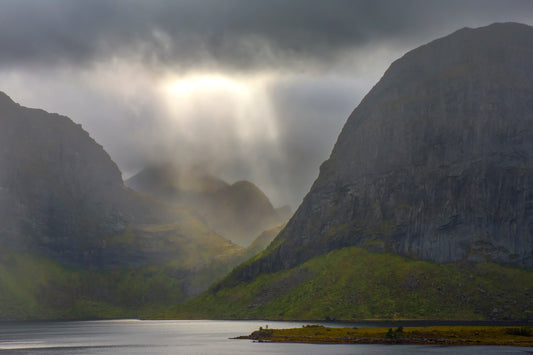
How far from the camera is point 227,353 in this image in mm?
179000

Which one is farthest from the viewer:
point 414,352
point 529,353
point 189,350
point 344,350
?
point 189,350

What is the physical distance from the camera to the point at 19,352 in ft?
617

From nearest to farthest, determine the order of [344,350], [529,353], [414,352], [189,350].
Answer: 1. [529,353]
2. [414,352]
3. [344,350]
4. [189,350]

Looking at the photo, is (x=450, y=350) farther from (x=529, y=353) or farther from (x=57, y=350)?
(x=57, y=350)

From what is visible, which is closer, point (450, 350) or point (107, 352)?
point (450, 350)

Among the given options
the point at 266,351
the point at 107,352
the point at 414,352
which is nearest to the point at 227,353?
the point at 266,351

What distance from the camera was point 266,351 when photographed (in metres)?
184

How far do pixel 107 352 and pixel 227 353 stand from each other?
1539 inches

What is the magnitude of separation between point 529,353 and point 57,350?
140 metres

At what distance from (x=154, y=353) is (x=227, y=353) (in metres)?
23.6

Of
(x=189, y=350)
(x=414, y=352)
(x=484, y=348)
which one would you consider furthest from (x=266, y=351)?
(x=484, y=348)

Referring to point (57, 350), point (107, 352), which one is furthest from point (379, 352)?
point (57, 350)

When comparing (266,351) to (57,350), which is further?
(57,350)

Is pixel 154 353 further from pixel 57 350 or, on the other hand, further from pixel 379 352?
pixel 379 352
